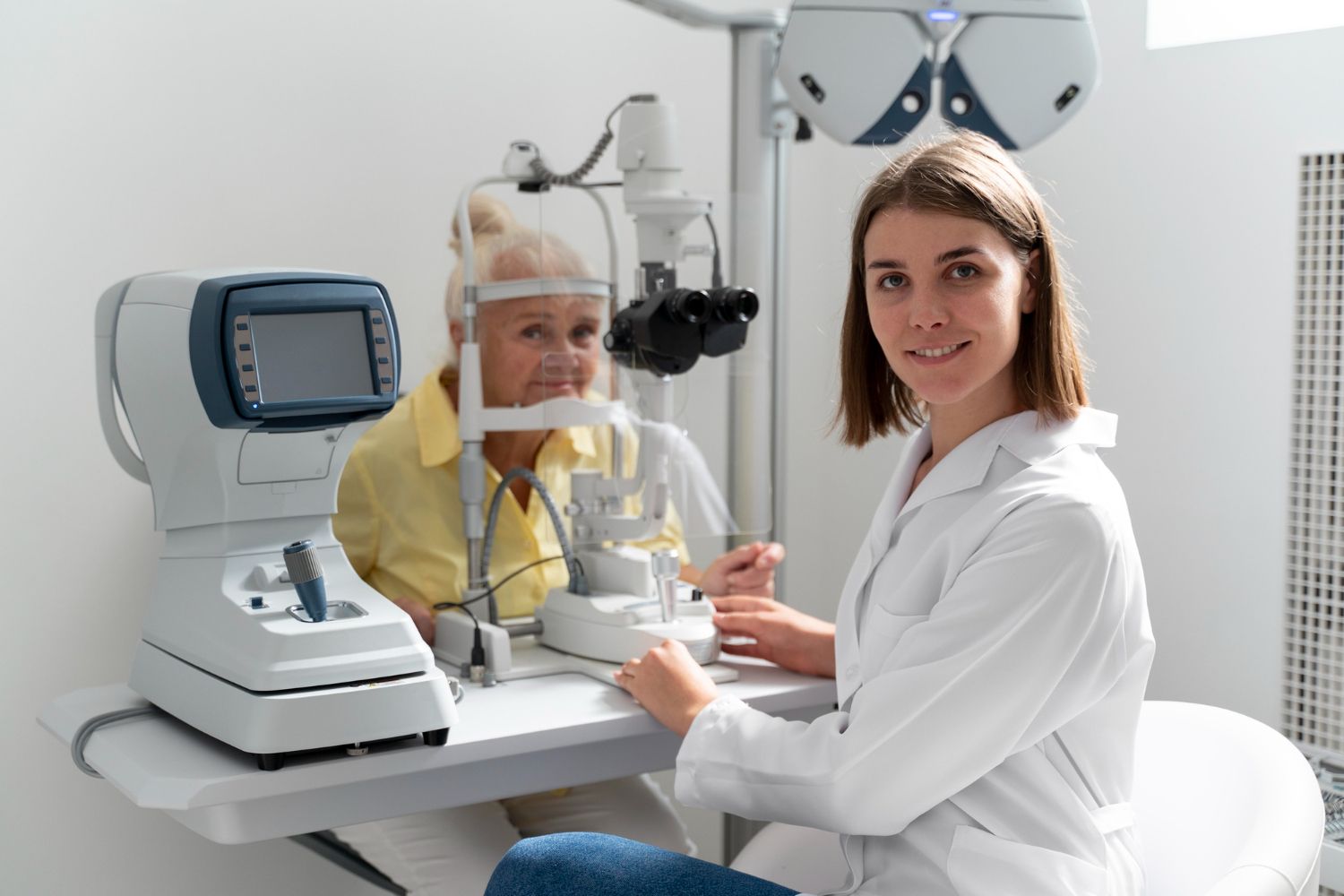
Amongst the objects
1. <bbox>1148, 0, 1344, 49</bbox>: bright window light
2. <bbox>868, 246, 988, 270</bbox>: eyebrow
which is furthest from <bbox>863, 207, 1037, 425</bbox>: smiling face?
<bbox>1148, 0, 1344, 49</bbox>: bright window light

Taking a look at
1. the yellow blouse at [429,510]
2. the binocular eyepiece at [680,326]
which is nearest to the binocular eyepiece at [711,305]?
the binocular eyepiece at [680,326]

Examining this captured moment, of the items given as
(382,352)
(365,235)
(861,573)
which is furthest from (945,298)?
(365,235)

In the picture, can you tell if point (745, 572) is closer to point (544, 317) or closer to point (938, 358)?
point (544, 317)

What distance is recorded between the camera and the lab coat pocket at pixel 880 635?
1297 millimetres

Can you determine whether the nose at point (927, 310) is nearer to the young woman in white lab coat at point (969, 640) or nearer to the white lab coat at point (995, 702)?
the young woman in white lab coat at point (969, 640)

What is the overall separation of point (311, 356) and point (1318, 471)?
5.06ft

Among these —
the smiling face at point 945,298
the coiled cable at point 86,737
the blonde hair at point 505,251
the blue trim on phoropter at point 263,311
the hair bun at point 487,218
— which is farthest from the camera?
the hair bun at point 487,218

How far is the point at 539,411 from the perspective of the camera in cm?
189

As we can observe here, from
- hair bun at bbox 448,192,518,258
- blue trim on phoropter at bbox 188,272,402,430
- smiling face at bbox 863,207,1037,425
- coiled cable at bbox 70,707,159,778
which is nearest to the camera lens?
smiling face at bbox 863,207,1037,425

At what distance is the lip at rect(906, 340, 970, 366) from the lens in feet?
4.22

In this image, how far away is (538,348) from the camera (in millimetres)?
1893

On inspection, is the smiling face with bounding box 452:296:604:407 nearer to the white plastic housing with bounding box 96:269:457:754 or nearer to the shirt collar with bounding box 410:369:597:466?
the shirt collar with bounding box 410:369:597:466

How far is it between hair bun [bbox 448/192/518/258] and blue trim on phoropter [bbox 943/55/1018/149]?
0.70m

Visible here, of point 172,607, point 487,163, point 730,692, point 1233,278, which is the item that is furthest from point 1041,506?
point 487,163
